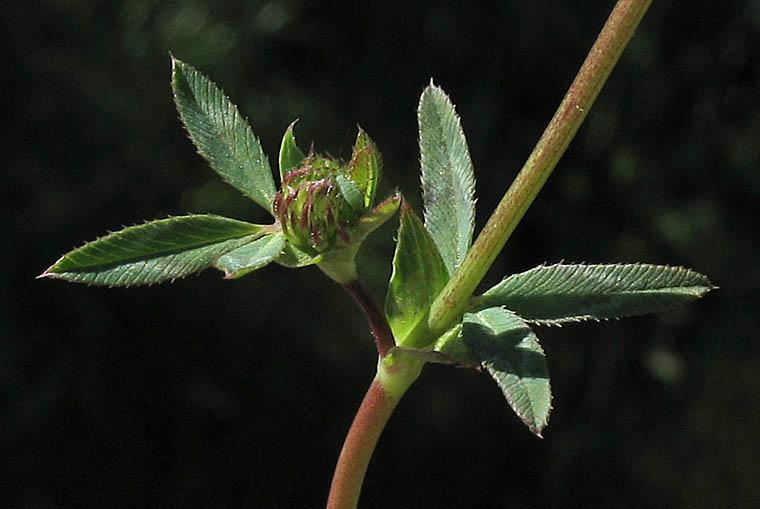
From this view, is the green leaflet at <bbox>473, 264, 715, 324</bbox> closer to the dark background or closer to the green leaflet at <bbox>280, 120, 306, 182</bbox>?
the green leaflet at <bbox>280, 120, 306, 182</bbox>

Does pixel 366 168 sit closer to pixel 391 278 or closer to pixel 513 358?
pixel 391 278

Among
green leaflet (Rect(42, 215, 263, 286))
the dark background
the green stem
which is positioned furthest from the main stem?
the dark background

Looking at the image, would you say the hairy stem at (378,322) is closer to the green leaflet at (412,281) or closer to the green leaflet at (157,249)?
the green leaflet at (412,281)

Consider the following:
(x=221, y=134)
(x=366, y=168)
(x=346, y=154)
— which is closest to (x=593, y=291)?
(x=366, y=168)

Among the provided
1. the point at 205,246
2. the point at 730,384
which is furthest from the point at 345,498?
the point at 730,384

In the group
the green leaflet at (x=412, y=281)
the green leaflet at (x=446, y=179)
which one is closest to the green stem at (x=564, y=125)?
the green leaflet at (x=412, y=281)

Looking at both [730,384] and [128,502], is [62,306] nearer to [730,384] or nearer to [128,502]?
[128,502]

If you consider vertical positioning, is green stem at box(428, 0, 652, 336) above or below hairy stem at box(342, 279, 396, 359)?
above
